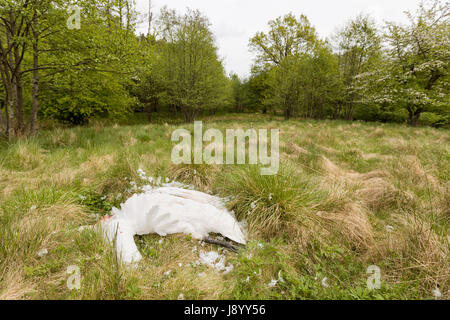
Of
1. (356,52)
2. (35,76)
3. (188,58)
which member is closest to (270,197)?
(35,76)

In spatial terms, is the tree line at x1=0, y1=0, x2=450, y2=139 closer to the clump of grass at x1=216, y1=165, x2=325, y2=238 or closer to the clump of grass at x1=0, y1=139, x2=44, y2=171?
the clump of grass at x1=0, y1=139, x2=44, y2=171

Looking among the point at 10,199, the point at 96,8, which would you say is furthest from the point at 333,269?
the point at 96,8

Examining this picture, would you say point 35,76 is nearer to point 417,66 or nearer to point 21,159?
point 21,159

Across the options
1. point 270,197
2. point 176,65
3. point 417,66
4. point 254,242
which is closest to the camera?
point 254,242

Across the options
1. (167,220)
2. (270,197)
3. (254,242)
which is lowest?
(254,242)

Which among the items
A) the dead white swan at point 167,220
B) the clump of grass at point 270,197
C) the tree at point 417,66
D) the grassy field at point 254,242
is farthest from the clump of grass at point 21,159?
the tree at point 417,66

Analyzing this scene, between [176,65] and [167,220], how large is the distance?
15.9 metres

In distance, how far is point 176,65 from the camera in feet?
49.3

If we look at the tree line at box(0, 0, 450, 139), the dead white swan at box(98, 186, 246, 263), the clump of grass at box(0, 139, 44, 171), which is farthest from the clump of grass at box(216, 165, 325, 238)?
the tree line at box(0, 0, 450, 139)

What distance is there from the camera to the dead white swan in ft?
6.59

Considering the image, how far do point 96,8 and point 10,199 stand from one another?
6.41 meters

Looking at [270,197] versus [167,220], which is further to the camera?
[270,197]

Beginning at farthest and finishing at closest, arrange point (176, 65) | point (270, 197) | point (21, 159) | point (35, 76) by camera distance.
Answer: point (176, 65) → point (35, 76) → point (21, 159) → point (270, 197)
